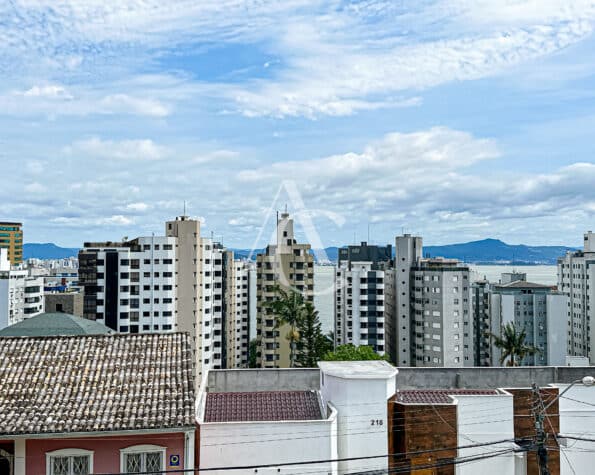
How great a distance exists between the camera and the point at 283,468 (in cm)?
1484

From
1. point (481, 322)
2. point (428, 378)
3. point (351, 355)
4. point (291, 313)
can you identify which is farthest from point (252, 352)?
point (428, 378)

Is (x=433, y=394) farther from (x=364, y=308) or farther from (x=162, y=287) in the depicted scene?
(x=364, y=308)

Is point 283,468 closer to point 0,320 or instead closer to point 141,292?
point 141,292

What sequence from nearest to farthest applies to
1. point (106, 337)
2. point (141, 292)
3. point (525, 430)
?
1. point (106, 337)
2. point (525, 430)
3. point (141, 292)

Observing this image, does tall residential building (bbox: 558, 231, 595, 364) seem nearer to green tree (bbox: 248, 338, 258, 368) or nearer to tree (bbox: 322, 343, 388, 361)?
green tree (bbox: 248, 338, 258, 368)

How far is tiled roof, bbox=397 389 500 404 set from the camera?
17219 mm

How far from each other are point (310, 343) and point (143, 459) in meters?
39.4

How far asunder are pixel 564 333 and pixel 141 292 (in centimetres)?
4430

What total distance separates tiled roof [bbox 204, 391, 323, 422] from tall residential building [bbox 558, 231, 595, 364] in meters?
64.3

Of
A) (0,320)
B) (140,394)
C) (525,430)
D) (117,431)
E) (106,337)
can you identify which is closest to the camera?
(117,431)

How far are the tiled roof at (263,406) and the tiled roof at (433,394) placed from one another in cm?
253

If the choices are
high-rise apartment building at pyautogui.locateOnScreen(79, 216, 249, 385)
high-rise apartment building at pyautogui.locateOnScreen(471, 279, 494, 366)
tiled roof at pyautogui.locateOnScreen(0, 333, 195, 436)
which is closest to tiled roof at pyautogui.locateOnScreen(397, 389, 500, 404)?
tiled roof at pyautogui.locateOnScreen(0, 333, 195, 436)

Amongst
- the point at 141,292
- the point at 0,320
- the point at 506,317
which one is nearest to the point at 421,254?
the point at 506,317

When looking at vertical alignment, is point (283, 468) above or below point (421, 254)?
below
